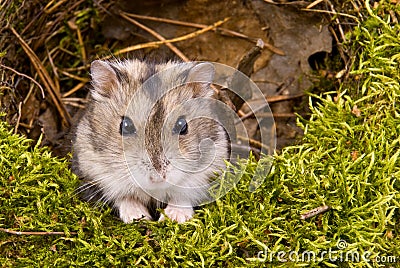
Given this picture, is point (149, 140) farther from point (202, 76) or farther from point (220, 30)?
point (220, 30)

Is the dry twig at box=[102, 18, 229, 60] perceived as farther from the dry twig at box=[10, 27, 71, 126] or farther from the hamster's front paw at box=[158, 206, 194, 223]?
the hamster's front paw at box=[158, 206, 194, 223]

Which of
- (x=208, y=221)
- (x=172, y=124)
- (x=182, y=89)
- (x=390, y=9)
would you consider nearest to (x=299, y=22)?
→ (x=390, y=9)

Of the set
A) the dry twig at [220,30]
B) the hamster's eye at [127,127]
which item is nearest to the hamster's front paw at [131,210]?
the hamster's eye at [127,127]

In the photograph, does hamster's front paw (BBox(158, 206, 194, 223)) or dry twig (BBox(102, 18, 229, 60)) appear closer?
hamster's front paw (BBox(158, 206, 194, 223))

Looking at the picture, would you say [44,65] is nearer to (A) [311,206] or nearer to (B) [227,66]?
(B) [227,66]

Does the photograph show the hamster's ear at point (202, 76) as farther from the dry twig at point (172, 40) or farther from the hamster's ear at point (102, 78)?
the dry twig at point (172, 40)

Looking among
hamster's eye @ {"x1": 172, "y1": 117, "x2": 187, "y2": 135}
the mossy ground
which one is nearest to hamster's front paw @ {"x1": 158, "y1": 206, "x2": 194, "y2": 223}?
the mossy ground

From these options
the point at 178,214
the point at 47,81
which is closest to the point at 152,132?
the point at 178,214
